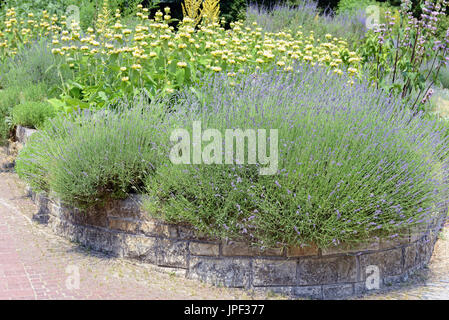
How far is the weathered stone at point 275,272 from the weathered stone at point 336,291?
0.23 meters

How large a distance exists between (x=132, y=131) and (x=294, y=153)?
51.8 inches

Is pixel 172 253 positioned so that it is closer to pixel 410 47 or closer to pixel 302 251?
pixel 302 251

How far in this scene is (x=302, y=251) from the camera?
12.5 feet

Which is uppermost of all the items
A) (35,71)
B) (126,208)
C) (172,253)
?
(35,71)

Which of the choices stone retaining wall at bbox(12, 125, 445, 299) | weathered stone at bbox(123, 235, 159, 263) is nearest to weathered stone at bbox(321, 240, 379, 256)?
stone retaining wall at bbox(12, 125, 445, 299)

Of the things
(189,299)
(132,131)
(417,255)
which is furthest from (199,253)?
(417,255)

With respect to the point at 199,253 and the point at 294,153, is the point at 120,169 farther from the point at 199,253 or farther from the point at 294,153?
the point at 294,153

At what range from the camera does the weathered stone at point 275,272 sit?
12.5 feet

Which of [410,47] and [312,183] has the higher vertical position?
[410,47]

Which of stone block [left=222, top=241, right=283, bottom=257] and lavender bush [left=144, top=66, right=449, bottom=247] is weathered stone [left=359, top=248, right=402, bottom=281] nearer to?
lavender bush [left=144, top=66, right=449, bottom=247]

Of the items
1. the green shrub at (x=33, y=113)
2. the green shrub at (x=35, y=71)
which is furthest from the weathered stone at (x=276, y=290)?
the green shrub at (x=35, y=71)

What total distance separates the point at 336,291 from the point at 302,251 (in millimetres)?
377

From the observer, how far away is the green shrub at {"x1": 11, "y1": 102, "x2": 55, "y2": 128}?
597 cm

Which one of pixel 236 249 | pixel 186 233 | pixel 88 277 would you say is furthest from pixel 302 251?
pixel 88 277
